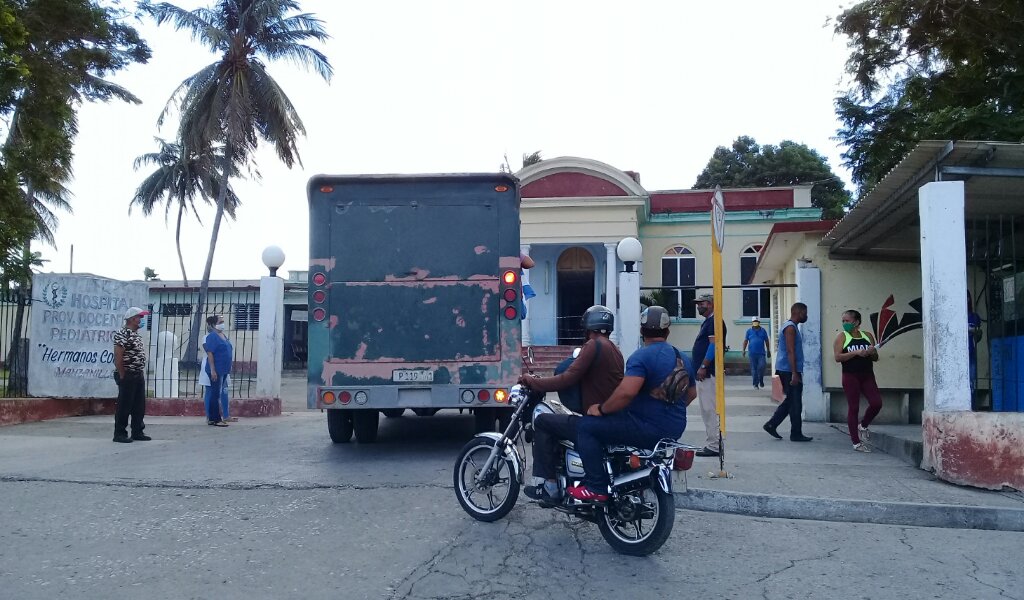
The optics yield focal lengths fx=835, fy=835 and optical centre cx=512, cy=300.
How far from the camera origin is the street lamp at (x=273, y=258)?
14508mm

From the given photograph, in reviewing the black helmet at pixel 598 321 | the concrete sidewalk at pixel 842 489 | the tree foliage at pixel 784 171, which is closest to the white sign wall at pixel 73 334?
the concrete sidewalk at pixel 842 489

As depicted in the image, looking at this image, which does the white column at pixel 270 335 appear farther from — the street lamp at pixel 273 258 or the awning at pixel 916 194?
the awning at pixel 916 194

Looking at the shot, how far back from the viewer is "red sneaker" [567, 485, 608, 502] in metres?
5.23

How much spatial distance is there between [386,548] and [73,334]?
1012 centimetres

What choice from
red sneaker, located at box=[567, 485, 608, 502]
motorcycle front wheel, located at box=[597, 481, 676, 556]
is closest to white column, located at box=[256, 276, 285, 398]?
red sneaker, located at box=[567, 485, 608, 502]

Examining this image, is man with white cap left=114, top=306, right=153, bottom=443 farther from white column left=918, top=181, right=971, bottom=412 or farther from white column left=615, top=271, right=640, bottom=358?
white column left=918, top=181, right=971, bottom=412

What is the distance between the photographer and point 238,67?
26.2m

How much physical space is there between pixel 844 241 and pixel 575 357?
7.54m

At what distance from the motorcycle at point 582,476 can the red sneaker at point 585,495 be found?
0.06 m

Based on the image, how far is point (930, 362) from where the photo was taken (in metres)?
7.64

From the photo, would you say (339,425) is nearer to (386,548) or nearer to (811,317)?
(386,548)

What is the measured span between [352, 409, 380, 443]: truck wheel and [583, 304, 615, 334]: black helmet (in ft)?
16.4

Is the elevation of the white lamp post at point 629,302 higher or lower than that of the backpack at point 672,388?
higher

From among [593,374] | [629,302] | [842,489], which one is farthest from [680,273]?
[593,374]
